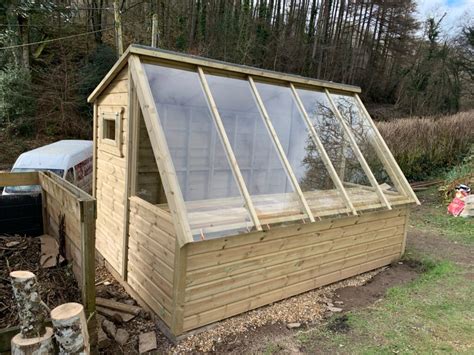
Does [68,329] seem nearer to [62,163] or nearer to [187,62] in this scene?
[187,62]

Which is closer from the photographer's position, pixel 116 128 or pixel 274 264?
pixel 274 264

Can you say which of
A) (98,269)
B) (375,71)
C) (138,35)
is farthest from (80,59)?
(375,71)

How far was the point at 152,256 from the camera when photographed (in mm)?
3123

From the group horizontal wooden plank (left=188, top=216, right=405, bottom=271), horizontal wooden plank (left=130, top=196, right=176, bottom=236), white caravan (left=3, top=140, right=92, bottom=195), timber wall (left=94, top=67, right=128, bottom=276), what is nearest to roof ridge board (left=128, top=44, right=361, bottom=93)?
timber wall (left=94, top=67, right=128, bottom=276)

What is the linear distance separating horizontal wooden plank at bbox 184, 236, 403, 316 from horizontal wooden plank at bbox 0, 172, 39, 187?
7.07 feet

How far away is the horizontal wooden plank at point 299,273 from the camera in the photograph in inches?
116

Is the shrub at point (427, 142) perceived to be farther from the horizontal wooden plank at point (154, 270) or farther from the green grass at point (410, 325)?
the horizontal wooden plank at point (154, 270)

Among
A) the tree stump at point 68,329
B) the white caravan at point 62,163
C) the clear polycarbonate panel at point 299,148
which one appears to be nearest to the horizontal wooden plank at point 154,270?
the tree stump at point 68,329

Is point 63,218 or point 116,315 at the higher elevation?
point 63,218

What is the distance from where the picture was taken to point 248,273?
124 inches

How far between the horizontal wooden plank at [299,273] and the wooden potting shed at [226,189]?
0.04 ft

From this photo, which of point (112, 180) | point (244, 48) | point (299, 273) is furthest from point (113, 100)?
point (244, 48)

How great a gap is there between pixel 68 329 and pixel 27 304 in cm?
24

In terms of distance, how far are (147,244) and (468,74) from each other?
22142mm
